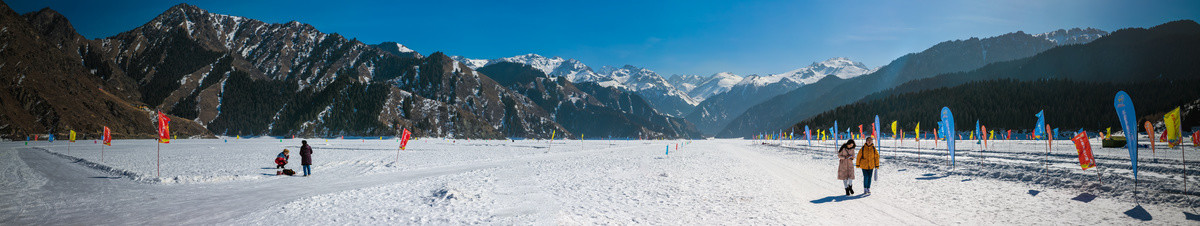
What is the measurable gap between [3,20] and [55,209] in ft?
623

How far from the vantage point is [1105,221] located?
10.0 meters

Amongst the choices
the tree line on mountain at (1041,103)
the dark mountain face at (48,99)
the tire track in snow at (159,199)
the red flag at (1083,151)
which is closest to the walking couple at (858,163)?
the red flag at (1083,151)

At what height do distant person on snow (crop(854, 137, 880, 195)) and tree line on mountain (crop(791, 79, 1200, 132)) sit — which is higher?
tree line on mountain (crop(791, 79, 1200, 132))

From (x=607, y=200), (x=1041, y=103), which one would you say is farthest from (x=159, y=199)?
(x=1041, y=103)

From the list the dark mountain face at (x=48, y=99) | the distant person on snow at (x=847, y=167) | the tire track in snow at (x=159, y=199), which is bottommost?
the tire track in snow at (x=159, y=199)

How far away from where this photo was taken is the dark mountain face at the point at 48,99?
9719 cm

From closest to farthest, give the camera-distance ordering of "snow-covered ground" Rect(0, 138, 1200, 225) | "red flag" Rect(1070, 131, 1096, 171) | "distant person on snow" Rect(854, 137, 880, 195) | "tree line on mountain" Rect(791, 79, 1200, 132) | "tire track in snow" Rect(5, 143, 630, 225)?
"snow-covered ground" Rect(0, 138, 1200, 225), "tire track in snow" Rect(5, 143, 630, 225), "distant person on snow" Rect(854, 137, 880, 195), "red flag" Rect(1070, 131, 1096, 171), "tree line on mountain" Rect(791, 79, 1200, 132)

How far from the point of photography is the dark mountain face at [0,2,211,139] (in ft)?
319

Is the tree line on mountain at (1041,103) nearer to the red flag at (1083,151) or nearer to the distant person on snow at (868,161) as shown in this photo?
the red flag at (1083,151)

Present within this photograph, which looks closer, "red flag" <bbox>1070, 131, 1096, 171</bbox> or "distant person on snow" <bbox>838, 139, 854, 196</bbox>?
"distant person on snow" <bbox>838, 139, 854, 196</bbox>

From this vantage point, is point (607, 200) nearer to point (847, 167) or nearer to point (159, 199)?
point (847, 167)

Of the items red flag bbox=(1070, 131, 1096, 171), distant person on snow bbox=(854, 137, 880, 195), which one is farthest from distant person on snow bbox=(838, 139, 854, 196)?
red flag bbox=(1070, 131, 1096, 171)

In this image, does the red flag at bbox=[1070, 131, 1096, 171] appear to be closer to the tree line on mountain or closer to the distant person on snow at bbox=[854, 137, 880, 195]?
the distant person on snow at bbox=[854, 137, 880, 195]

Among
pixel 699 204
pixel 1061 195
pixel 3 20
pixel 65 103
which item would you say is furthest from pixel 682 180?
pixel 3 20
